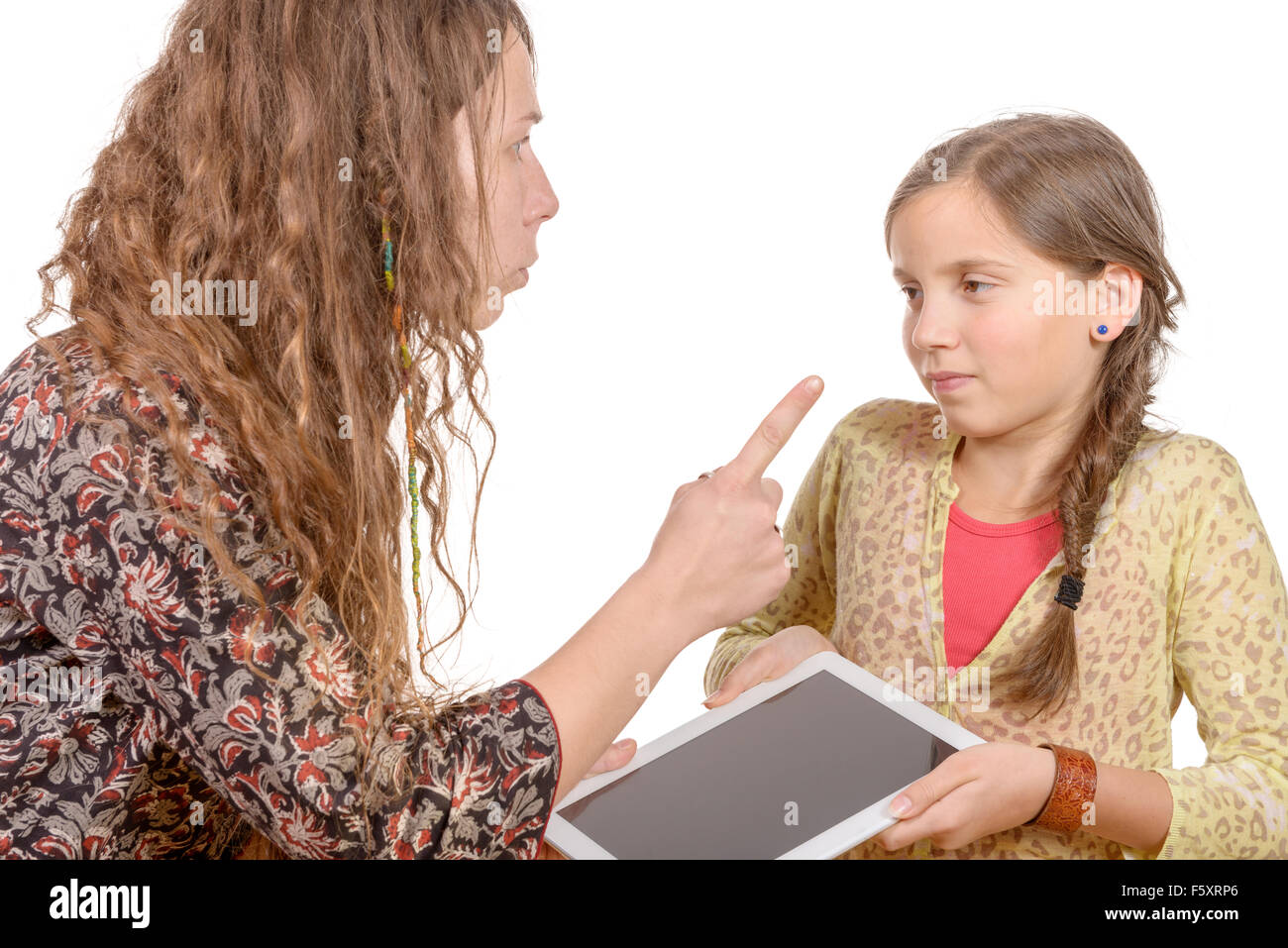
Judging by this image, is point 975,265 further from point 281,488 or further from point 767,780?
point 281,488

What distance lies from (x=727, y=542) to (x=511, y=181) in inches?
20.0

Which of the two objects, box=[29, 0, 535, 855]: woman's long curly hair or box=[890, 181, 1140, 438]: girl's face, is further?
box=[890, 181, 1140, 438]: girl's face

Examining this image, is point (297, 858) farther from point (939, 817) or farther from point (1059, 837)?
point (1059, 837)

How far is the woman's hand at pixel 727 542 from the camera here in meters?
1.43

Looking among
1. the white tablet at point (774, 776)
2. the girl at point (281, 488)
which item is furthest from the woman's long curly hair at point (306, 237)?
the white tablet at point (774, 776)

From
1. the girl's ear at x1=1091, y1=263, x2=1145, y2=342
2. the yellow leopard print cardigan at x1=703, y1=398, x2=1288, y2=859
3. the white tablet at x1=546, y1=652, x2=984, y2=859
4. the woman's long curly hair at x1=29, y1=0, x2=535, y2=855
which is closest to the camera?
the woman's long curly hair at x1=29, y1=0, x2=535, y2=855

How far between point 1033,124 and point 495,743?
1.08 metres

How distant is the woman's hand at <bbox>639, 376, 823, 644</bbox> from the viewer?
143 centimetres

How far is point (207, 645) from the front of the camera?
1.25 meters

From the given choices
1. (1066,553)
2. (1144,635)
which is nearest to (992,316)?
(1066,553)

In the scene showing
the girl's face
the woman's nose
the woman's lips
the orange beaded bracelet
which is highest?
the woman's nose

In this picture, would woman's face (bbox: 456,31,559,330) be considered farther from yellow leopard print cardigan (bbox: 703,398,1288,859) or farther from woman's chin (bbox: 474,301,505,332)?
yellow leopard print cardigan (bbox: 703,398,1288,859)

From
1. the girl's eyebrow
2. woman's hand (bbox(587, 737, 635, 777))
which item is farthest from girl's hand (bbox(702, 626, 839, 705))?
the girl's eyebrow
